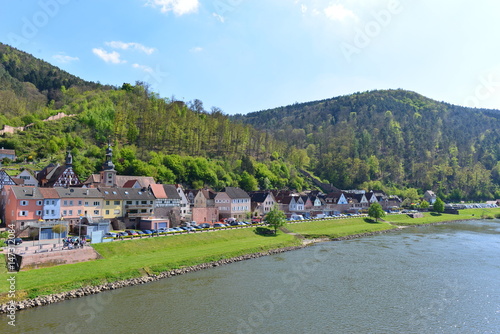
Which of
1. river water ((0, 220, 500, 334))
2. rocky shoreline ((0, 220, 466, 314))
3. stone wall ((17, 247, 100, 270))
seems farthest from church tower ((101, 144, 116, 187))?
river water ((0, 220, 500, 334))

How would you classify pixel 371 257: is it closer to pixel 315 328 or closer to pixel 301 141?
pixel 315 328

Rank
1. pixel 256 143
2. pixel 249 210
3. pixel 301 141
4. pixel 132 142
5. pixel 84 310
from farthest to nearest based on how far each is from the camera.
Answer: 1. pixel 301 141
2. pixel 256 143
3. pixel 132 142
4. pixel 249 210
5. pixel 84 310

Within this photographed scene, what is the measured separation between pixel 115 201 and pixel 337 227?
39667mm

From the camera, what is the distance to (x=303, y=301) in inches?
1063

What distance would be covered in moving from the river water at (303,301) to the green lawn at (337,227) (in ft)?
55.7

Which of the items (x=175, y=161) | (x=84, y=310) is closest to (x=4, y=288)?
(x=84, y=310)

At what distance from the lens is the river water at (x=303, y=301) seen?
22344mm

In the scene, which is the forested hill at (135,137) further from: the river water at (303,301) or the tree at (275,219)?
the river water at (303,301)

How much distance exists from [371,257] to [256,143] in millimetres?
78896

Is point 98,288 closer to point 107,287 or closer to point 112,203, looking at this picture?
point 107,287

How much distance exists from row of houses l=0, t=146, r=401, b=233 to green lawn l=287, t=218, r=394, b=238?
1047 cm

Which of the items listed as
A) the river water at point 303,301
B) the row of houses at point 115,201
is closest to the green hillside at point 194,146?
the row of houses at point 115,201

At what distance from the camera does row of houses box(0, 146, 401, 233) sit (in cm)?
4303

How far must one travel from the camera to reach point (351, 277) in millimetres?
33938
